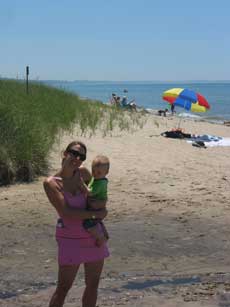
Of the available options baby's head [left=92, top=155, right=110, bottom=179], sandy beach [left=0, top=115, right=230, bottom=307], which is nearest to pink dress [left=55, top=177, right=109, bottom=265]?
baby's head [left=92, top=155, right=110, bottom=179]

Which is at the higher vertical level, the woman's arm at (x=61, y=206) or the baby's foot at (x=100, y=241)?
the woman's arm at (x=61, y=206)

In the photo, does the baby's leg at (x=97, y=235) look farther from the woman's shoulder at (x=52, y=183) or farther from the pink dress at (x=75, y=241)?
the woman's shoulder at (x=52, y=183)

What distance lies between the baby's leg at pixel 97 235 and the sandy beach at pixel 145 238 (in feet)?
4.10

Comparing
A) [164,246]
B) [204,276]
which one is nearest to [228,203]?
[164,246]

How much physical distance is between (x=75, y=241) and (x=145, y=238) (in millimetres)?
3578

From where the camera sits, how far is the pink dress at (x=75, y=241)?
3.92m

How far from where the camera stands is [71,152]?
12.9 ft

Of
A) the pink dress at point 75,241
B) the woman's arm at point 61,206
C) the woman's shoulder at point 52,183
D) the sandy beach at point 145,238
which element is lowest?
the sandy beach at point 145,238

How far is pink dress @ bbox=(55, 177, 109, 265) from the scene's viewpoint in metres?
3.92

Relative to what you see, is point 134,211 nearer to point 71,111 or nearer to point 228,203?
point 228,203

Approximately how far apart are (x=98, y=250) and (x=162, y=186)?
6.61m

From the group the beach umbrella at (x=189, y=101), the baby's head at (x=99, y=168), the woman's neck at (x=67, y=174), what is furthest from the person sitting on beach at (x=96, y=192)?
the beach umbrella at (x=189, y=101)

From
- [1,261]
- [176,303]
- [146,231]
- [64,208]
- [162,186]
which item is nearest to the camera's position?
[64,208]

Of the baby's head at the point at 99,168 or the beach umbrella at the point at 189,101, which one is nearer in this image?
the baby's head at the point at 99,168
